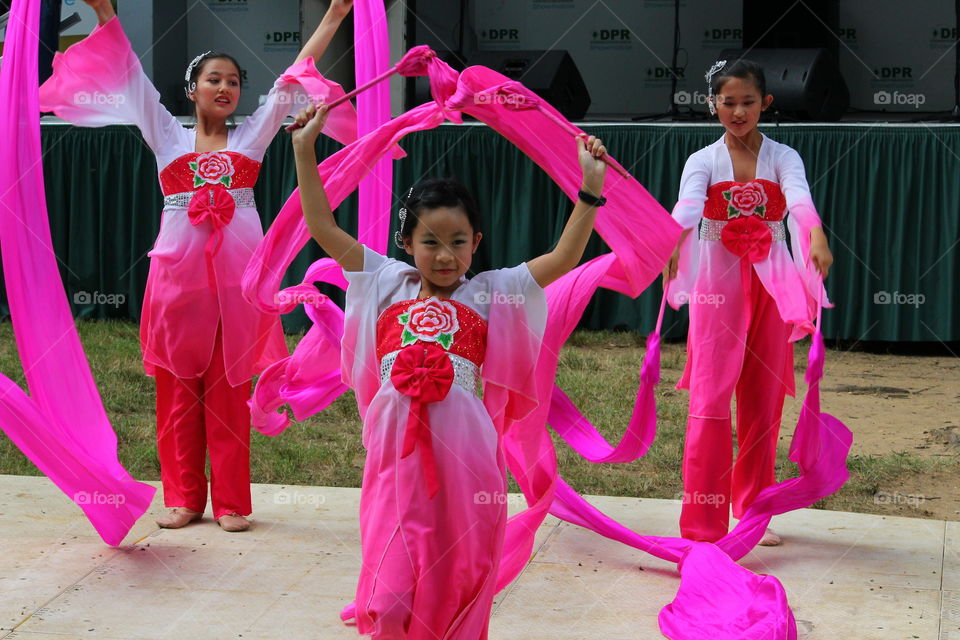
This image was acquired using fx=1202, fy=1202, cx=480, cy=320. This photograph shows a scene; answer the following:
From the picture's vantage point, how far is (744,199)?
4121 millimetres

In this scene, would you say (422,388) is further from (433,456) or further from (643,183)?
(643,183)

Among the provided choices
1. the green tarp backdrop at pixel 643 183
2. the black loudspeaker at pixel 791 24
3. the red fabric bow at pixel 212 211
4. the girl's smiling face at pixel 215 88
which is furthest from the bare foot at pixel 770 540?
the black loudspeaker at pixel 791 24

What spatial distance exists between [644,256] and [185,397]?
1849 mm

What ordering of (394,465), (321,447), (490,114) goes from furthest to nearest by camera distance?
(321,447), (490,114), (394,465)

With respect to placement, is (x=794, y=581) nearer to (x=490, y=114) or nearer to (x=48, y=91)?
(x=490, y=114)

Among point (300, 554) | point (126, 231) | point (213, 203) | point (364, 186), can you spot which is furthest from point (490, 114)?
point (126, 231)

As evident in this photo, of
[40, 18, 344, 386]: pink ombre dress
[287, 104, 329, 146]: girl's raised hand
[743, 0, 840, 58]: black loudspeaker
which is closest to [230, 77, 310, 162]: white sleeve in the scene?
[40, 18, 344, 386]: pink ombre dress

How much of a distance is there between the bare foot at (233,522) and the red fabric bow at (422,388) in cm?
172

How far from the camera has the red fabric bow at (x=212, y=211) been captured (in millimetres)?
4230

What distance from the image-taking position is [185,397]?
14.4 feet

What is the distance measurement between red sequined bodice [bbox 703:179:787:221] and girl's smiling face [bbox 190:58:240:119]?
1.72 meters

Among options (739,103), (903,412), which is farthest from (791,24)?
(739,103)

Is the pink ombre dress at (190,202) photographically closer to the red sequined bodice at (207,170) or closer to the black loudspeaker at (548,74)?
the red sequined bodice at (207,170)

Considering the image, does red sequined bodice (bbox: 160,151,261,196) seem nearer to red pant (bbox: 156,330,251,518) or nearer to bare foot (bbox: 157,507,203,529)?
red pant (bbox: 156,330,251,518)
